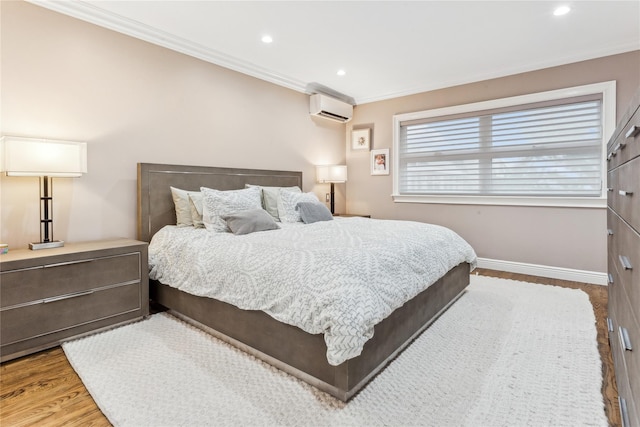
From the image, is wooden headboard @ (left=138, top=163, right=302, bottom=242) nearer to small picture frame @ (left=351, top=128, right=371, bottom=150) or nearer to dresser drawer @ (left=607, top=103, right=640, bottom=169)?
small picture frame @ (left=351, top=128, right=371, bottom=150)

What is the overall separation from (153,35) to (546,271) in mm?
4865

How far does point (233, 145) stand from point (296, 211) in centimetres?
111

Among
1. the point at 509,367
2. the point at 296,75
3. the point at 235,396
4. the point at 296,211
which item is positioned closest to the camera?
the point at 235,396

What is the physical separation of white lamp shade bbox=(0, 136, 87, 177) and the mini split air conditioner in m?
3.02

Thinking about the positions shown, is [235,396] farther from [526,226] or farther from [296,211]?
[526,226]

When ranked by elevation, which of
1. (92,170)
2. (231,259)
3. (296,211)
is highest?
(92,170)

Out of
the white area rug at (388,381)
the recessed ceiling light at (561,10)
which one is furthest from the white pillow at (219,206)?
the recessed ceiling light at (561,10)

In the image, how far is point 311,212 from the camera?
11.6 ft

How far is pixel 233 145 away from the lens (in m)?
3.85

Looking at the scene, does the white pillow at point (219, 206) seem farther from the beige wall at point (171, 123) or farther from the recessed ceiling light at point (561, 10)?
the recessed ceiling light at point (561, 10)

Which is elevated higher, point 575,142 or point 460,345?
point 575,142

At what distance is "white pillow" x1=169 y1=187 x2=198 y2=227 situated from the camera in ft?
10.0

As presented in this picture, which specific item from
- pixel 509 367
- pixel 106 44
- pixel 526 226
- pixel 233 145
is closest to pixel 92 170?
pixel 106 44

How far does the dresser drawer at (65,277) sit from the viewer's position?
6.44 feet
